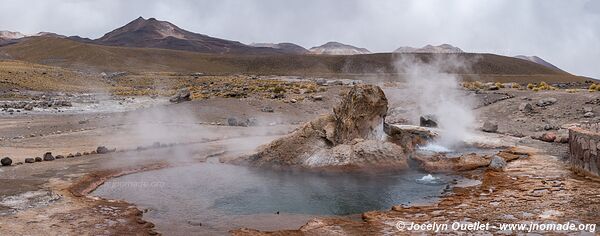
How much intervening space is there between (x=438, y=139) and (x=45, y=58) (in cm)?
9433

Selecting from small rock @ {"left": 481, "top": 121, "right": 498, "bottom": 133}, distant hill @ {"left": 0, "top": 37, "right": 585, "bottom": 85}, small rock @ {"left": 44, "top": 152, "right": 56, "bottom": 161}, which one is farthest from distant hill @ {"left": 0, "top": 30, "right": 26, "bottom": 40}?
small rock @ {"left": 481, "top": 121, "right": 498, "bottom": 133}

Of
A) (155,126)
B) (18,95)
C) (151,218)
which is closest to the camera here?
(151,218)

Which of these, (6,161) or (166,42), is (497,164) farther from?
(166,42)

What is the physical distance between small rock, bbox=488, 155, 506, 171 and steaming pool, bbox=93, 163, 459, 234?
116 cm

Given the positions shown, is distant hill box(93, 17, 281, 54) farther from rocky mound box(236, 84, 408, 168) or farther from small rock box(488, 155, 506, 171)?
small rock box(488, 155, 506, 171)

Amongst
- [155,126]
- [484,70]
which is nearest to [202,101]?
[155,126]

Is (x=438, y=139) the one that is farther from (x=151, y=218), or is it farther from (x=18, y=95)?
(x=18, y=95)

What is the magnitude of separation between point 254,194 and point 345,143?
4404 millimetres

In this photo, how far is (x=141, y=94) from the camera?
4312 centimetres

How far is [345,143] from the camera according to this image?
1485cm

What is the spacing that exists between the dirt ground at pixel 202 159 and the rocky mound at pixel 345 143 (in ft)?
6.57

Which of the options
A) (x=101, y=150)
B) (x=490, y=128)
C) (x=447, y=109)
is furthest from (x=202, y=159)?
(x=447, y=109)

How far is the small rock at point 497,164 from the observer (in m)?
12.6

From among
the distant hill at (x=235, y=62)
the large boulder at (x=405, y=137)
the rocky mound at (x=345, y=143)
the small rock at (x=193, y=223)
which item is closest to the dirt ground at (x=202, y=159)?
the small rock at (x=193, y=223)
